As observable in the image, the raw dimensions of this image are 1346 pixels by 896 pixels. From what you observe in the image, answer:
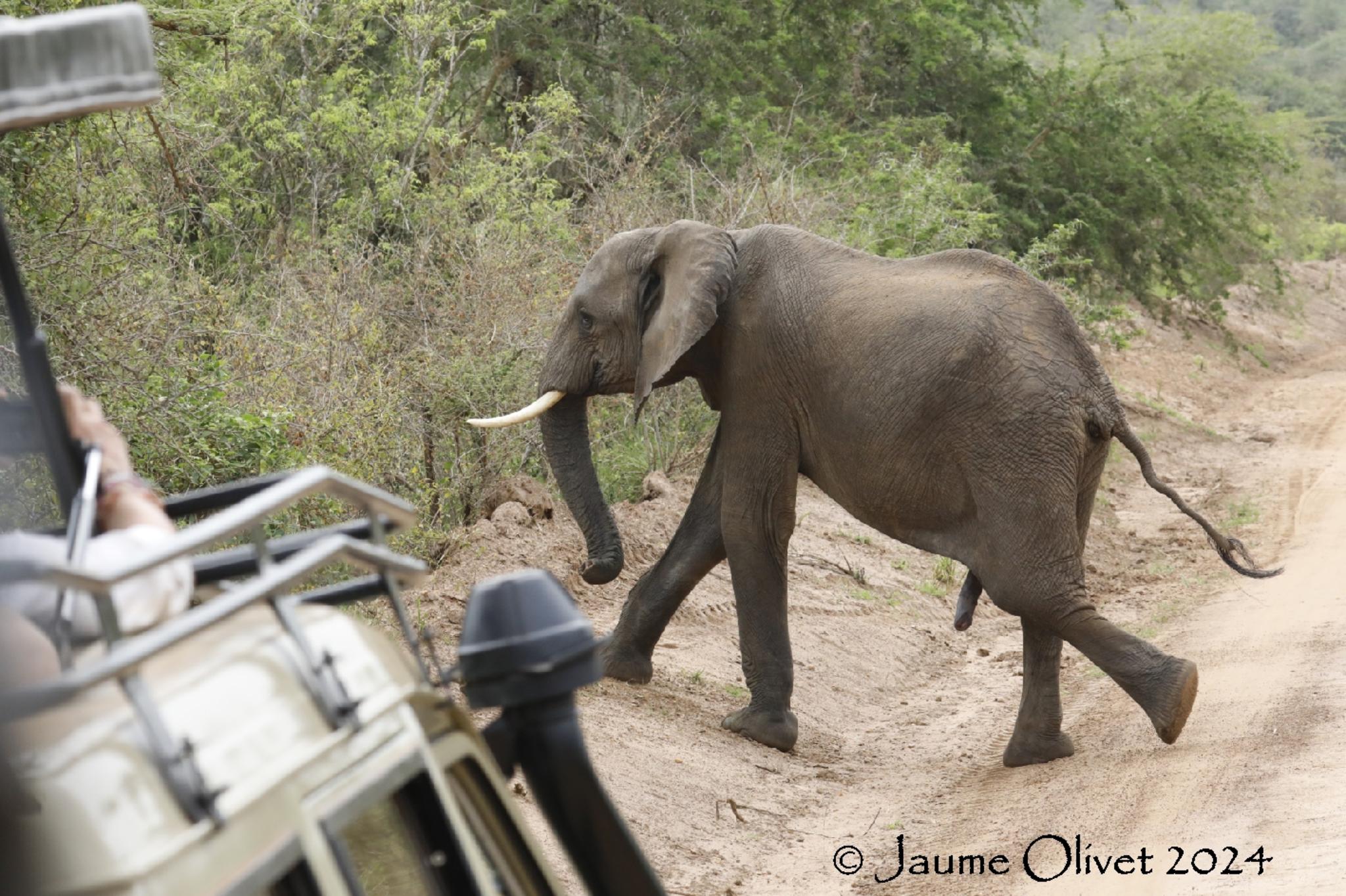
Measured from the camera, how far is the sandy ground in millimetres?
5973

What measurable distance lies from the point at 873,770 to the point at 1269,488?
28.4ft

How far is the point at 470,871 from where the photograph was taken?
2.07 m

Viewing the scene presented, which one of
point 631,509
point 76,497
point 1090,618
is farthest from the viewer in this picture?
point 631,509

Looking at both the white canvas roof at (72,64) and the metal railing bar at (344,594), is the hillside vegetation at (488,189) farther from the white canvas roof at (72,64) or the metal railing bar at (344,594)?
the white canvas roof at (72,64)

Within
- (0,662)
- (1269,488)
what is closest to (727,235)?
(0,662)

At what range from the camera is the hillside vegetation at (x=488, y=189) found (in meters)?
7.92

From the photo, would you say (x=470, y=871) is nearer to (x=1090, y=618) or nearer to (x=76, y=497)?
(x=76, y=497)

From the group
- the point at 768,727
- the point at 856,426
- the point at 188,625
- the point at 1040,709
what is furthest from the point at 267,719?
the point at 768,727

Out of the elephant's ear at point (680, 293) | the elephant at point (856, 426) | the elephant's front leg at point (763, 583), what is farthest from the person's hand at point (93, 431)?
the elephant's front leg at point (763, 583)

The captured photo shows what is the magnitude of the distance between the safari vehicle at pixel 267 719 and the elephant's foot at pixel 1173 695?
492 cm

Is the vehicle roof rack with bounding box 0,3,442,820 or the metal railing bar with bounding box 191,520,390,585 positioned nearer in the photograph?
the vehicle roof rack with bounding box 0,3,442,820

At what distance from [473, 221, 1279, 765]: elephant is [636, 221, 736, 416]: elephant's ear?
0.5 inches

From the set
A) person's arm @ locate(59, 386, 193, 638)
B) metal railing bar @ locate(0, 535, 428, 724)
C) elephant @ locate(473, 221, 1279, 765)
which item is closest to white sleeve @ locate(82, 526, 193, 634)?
person's arm @ locate(59, 386, 193, 638)

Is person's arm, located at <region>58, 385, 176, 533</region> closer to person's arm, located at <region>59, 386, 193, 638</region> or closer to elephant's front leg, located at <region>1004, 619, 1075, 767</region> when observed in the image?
person's arm, located at <region>59, 386, 193, 638</region>
